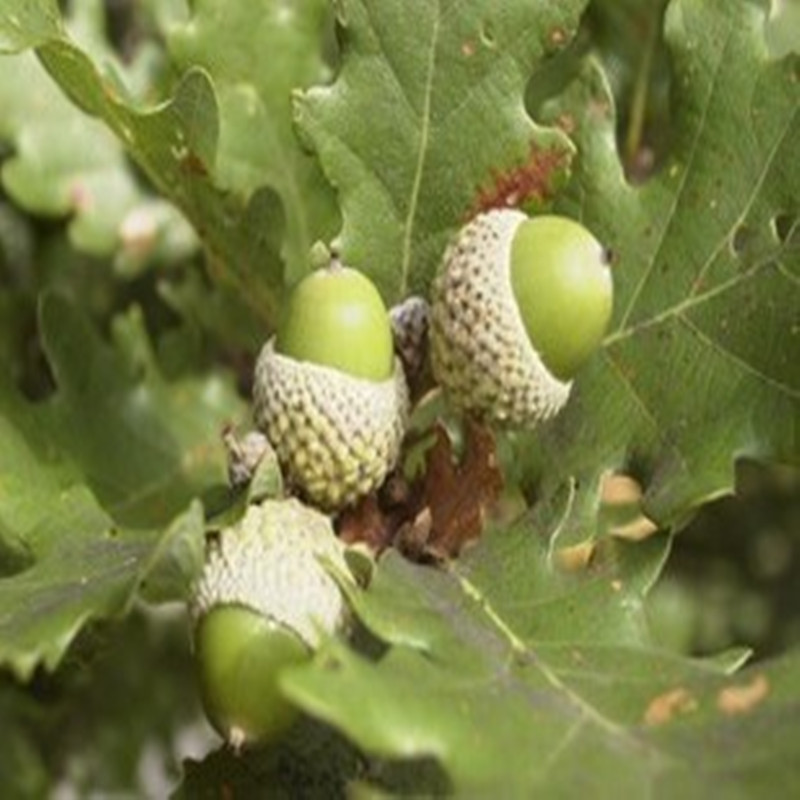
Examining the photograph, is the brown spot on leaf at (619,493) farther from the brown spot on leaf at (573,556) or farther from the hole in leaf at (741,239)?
the hole in leaf at (741,239)

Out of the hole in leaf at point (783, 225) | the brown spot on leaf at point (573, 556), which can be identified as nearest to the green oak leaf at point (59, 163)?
the brown spot on leaf at point (573, 556)

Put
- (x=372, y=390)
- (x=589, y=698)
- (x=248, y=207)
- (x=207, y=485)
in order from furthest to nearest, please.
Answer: (x=207, y=485) → (x=248, y=207) → (x=372, y=390) → (x=589, y=698)

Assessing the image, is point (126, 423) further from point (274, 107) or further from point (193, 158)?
point (193, 158)

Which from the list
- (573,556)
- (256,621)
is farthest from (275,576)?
(573,556)

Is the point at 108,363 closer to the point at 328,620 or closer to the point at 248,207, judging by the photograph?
the point at 248,207

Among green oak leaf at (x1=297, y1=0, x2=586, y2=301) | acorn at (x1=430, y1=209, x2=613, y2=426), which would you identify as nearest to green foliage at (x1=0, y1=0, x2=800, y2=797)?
green oak leaf at (x1=297, y1=0, x2=586, y2=301)

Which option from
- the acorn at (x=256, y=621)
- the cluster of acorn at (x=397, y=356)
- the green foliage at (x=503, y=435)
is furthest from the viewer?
the cluster of acorn at (x=397, y=356)

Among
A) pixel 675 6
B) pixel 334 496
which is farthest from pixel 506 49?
pixel 334 496
